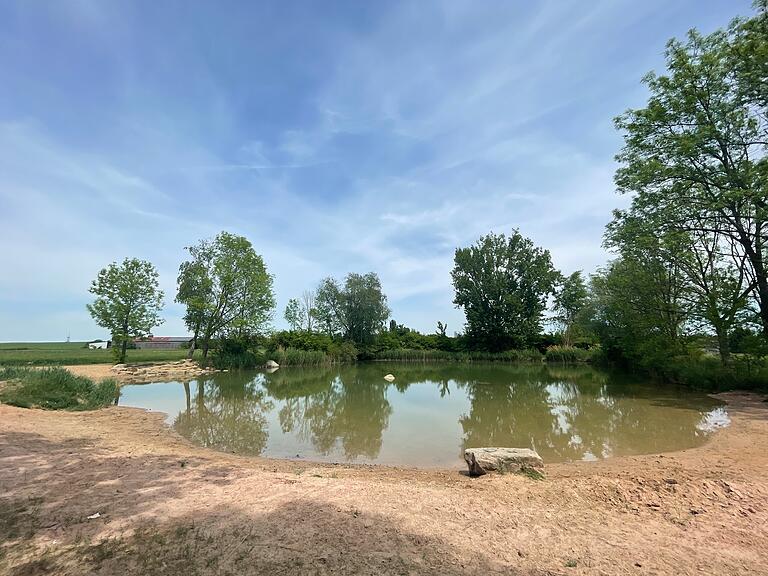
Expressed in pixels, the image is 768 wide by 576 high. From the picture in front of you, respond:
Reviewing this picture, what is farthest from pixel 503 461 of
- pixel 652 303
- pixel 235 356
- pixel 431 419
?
pixel 235 356

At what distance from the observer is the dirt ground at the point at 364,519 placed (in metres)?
2.80

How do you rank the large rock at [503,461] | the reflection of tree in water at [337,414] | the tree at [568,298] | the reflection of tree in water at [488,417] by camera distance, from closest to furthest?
1. the large rock at [503,461]
2. the reflection of tree in water at [488,417]
3. the reflection of tree in water at [337,414]
4. the tree at [568,298]

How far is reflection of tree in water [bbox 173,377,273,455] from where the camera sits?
884cm

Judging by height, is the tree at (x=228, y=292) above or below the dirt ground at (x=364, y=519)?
above

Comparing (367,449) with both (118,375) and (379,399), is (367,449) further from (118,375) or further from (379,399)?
(118,375)

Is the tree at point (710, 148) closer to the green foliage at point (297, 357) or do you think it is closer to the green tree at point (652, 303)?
the green tree at point (652, 303)

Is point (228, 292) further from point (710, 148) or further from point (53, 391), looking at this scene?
point (710, 148)

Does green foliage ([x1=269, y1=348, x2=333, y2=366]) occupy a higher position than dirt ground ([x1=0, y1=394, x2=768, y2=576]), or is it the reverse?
green foliage ([x1=269, y1=348, x2=333, y2=366])

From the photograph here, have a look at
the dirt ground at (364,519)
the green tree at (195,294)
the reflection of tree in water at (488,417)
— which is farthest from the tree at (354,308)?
the dirt ground at (364,519)

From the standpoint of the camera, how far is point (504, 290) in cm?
4284

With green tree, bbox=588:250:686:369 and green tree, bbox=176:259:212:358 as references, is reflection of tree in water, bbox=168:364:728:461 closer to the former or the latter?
green tree, bbox=588:250:686:369

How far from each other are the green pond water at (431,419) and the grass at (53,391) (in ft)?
4.66

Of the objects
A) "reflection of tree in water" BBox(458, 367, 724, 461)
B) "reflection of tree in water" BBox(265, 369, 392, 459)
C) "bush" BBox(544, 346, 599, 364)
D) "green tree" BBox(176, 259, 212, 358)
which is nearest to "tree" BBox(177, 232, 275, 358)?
"green tree" BBox(176, 259, 212, 358)

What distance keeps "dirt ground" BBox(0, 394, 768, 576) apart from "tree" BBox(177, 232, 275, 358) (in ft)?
79.0
